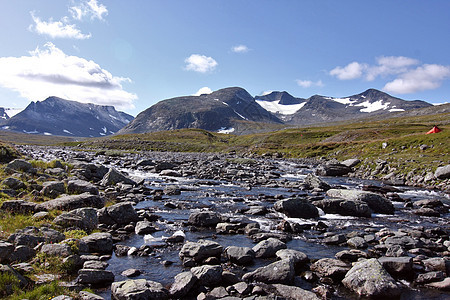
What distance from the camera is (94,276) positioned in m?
10.1

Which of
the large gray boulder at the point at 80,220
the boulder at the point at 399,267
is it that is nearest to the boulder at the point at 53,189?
the large gray boulder at the point at 80,220

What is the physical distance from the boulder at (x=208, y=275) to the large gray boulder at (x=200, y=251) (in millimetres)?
1719

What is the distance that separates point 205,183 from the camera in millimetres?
35000

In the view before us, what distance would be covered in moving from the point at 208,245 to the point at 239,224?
467 centimetres

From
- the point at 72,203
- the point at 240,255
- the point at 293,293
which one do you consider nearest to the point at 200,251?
the point at 240,255

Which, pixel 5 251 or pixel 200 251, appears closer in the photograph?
pixel 5 251

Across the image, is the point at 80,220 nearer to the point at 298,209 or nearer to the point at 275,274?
the point at 275,274

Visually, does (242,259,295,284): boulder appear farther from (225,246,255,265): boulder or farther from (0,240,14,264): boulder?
(0,240,14,264): boulder

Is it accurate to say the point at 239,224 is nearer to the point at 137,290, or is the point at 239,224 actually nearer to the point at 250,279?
the point at 250,279

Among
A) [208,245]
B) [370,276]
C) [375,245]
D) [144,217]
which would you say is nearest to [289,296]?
[370,276]

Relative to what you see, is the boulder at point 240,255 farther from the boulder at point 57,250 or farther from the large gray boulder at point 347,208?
the large gray boulder at point 347,208

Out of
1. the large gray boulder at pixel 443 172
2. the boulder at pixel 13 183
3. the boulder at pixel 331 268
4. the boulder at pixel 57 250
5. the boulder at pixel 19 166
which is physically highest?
the large gray boulder at pixel 443 172

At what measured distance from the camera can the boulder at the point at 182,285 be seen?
955 centimetres

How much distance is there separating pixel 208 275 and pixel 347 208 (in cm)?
1423
